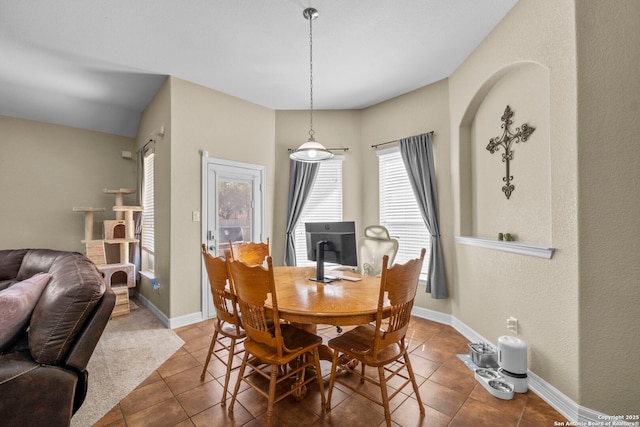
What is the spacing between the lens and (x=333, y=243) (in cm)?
220

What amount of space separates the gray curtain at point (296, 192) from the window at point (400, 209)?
105 cm

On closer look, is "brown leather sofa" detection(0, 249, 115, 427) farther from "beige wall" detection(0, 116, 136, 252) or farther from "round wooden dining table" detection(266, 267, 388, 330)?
"beige wall" detection(0, 116, 136, 252)

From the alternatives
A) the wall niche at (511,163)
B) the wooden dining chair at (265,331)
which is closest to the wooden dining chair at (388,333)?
the wooden dining chair at (265,331)

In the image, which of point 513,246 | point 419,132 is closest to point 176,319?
point 513,246

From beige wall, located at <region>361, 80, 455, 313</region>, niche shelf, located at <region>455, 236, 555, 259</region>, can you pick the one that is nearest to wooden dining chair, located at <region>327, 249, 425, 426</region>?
niche shelf, located at <region>455, 236, 555, 259</region>

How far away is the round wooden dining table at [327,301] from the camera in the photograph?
1.56 meters

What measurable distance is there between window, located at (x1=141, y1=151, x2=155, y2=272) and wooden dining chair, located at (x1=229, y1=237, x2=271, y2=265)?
6.13 feet

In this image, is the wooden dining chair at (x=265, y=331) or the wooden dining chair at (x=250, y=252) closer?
the wooden dining chair at (x=265, y=331)

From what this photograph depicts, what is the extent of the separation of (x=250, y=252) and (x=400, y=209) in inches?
83.6

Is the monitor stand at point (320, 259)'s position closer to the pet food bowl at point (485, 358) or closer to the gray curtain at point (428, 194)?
the pet food bowl at point (485, 358)

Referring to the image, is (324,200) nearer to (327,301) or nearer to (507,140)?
(507,140)

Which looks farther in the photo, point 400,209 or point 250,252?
point 400,209

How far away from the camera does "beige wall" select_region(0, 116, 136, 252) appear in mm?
3885

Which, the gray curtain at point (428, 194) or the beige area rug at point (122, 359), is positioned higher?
the gray curtain at point (428, 194)
